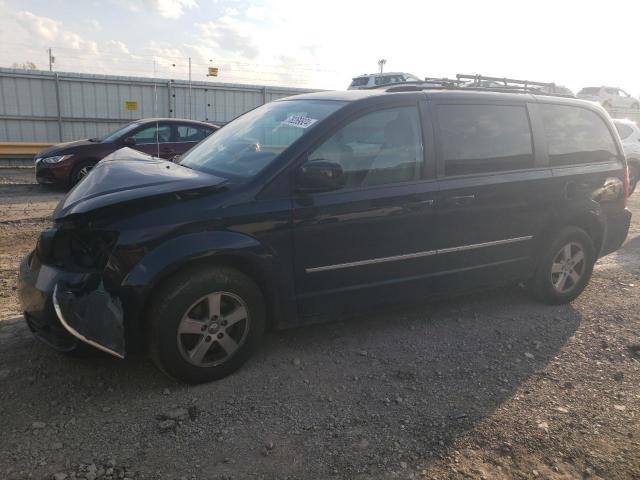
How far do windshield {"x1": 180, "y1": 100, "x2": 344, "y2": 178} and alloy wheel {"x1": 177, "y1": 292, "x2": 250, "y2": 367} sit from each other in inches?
33.2

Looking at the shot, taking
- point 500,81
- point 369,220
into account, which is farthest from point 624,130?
point 369,220

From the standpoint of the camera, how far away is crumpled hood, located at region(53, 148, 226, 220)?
3.01 metres

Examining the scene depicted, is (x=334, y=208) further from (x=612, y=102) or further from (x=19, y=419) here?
(x=612, y=102)

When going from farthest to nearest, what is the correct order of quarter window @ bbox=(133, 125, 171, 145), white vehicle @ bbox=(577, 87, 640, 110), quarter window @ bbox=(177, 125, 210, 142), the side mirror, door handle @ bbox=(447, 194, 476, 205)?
white vehicle @ bbox=(577, 87, 640, 110) < quarter window @ bbox=(177, 125, 210, 142) < quarter window @ bbox=(133, 125, 171, 145) < door handle @ bbox=(447, 194, 476, 205) < the side mirror

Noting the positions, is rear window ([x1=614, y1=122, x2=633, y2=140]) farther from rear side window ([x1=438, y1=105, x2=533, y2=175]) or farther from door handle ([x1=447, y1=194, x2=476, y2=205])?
door handle ([x1=447, y1=194, x2=476, y2=205])

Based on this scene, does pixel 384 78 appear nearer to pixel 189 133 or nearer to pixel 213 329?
pixel 189 133

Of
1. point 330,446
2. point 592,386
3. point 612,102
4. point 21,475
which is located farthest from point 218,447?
point 612,102

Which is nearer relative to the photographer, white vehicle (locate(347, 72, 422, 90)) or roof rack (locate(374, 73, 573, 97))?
roof rack (locate(374, 73, 573, 97))

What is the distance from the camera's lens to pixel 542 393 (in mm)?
3352

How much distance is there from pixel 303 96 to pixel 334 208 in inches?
51.2

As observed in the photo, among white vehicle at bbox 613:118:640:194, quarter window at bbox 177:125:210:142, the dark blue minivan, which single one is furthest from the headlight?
white vehicle at bbox 613:118:640:194

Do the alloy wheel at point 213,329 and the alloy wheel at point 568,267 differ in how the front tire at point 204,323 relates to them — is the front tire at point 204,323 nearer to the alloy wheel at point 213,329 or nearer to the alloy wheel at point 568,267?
the alloy wheel at point 213,329

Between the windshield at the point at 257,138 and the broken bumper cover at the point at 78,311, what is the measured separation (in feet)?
3.65

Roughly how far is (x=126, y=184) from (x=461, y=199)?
2.43 meters
